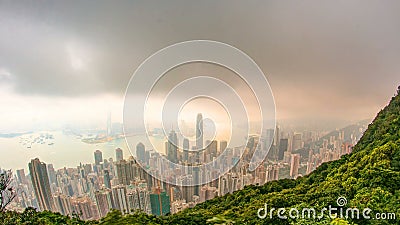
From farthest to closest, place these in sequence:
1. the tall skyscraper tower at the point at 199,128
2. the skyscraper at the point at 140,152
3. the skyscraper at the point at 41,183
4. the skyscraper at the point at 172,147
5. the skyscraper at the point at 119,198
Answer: the skyscraper at the point at 41,183 < the skyscraper at the point at 119,198 < the tall skyscraper tower at the point at 199,128 < the skyscraper at the point at 172,147 < the skyscraper at the point at 140,152

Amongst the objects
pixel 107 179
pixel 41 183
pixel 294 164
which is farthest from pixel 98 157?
pixel 294 164

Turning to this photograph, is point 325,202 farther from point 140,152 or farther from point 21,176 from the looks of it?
point 21,176

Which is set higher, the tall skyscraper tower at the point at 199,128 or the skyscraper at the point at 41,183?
the tall skyscraper tower at the point at 199,128

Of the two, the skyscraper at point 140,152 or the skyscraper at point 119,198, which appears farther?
the skyscraper at point 119,198

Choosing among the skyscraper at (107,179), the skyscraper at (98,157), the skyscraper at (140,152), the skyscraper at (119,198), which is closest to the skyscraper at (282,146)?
the skyscraper at (140,152)

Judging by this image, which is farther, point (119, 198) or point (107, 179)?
point (107, 179)

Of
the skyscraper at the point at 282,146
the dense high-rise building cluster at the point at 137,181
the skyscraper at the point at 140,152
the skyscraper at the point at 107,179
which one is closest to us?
the skyscraper at the point at 140,152

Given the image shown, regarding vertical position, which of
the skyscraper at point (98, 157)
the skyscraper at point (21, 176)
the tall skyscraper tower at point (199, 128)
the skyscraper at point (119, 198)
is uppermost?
the tall skyscraper tower at point (199, 128)

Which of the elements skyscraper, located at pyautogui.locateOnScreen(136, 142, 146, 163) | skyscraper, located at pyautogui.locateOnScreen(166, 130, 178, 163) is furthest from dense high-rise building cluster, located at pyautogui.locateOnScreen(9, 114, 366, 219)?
skyscraper, located at pyautogui.locateOnScreen(136, 142, 146, 163)

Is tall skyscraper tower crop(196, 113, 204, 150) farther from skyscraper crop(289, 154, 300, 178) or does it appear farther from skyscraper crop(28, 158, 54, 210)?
skyscraper crop(28, 158, 54, 210)

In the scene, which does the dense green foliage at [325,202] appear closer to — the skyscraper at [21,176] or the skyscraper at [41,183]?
the skyscraper at [21,176]
